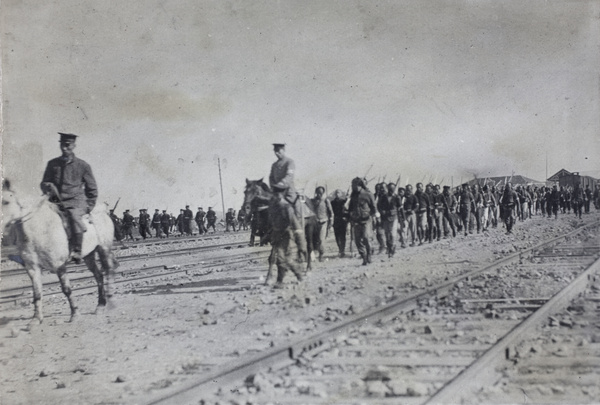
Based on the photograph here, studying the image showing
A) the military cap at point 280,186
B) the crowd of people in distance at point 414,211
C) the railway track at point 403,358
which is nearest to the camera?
the railway track at point 403,358

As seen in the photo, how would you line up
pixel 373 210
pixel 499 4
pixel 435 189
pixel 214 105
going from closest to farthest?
pixel 499 4 → pixel 214 105 → pixel 373 210 → pixel 435 189

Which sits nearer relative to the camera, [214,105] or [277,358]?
[277,358]

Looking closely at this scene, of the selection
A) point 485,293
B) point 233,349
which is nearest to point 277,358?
point 233,349

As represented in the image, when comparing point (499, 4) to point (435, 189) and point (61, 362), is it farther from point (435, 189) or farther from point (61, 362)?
point (435, 189)

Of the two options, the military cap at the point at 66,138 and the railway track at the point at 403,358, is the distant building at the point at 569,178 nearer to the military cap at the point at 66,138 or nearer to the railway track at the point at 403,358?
the railway track at the point at 403,358

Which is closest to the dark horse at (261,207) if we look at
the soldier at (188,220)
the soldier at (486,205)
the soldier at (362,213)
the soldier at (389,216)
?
the soldier at (362,213)
